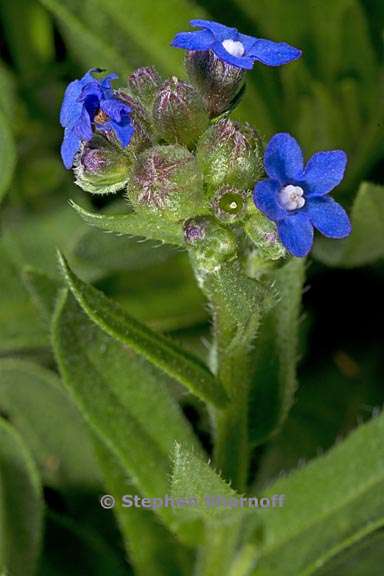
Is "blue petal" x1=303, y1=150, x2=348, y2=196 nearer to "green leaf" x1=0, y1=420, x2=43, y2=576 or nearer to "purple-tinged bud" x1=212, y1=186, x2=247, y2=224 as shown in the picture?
"purple-tinged bud" x1=212, y1=186, x2=247, y2=224

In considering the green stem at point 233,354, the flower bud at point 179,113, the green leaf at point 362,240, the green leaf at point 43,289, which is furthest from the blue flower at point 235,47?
the green leaf at point 43,289

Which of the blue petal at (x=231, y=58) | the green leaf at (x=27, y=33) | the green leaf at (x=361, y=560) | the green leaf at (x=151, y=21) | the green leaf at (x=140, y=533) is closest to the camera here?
the blue petal at (x=231, y=58)

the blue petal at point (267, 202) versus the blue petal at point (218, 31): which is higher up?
the blue petal at point (218, 31)

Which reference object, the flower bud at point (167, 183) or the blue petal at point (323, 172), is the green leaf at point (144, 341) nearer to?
the flower bud at point (167, 183)

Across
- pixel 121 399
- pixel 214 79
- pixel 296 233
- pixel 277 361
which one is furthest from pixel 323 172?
pixel 121 399

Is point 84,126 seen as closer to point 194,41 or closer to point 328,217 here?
point 194,41

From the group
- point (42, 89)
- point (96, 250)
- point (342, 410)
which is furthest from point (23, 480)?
point (42, 89)
